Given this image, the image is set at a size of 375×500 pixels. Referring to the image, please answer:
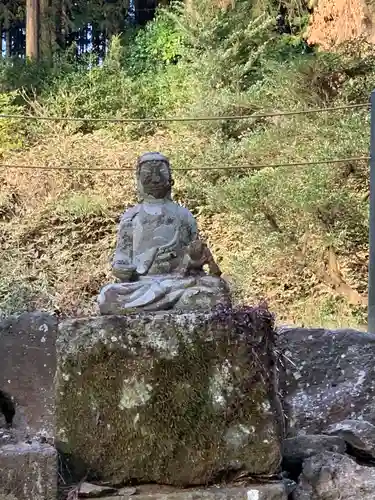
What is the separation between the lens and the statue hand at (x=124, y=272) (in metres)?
3.88

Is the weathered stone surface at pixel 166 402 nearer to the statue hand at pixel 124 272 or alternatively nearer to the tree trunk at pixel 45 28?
the statue hand at pixel 124 272

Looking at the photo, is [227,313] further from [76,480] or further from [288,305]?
[288,305]

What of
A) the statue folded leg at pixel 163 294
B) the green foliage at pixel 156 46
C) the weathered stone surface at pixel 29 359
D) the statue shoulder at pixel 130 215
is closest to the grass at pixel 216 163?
the green foliage at pixel 156 46

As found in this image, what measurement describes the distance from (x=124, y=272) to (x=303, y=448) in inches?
64.2

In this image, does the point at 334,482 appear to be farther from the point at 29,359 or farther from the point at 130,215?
the point at 29,359

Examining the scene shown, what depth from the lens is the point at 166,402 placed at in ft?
7.22

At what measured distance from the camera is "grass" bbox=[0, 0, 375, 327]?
9828mm

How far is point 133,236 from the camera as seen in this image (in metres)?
4.16

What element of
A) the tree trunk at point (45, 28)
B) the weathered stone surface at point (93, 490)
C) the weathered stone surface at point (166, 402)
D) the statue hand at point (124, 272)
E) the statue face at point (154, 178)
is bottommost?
the weathered stone surface at point (93, 490)

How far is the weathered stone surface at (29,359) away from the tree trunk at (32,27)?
1120 centimetres

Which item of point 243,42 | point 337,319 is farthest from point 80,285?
point 243,42

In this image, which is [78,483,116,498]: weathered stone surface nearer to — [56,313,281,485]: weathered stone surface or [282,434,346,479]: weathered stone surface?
[56,313,281,485]: weathered stone surface

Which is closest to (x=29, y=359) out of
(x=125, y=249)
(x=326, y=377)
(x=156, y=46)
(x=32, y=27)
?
(x=125, y=249)

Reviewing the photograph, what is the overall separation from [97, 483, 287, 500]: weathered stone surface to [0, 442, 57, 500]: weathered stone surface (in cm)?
18
